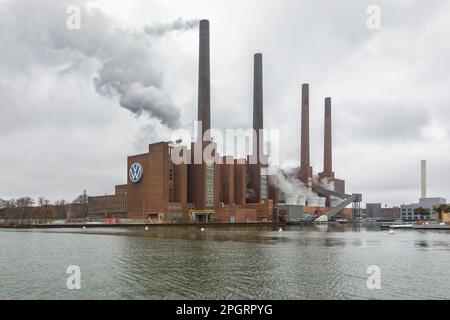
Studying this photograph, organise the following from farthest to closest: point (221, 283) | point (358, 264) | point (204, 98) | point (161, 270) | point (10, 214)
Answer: point (10, 214)
point (204, 98)
point (358, 264)
point (161, 270)
point (221, 283)

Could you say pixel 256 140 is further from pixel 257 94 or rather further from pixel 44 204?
pixel 44 204

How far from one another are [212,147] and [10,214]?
7753 cm

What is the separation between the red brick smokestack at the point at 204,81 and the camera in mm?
113688

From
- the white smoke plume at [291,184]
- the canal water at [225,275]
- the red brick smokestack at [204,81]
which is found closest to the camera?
the canal water at [225,275]

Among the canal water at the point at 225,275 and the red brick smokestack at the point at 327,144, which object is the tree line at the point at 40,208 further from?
the canal water at the point at 225,275

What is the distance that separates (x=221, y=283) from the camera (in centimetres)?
2459

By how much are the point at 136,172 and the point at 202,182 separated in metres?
17.7

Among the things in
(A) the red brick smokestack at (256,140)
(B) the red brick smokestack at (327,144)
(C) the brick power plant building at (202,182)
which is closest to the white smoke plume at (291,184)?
(B) the red brick smokestack at (327,144)

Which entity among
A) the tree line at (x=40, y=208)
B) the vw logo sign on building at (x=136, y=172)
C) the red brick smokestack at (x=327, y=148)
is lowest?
the tree line at (x=40, y=208)

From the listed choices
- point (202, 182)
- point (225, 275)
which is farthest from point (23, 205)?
point (225, 275)

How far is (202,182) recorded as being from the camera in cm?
12331

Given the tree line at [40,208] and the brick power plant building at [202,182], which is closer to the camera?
the brick power plant building at [202,182]
